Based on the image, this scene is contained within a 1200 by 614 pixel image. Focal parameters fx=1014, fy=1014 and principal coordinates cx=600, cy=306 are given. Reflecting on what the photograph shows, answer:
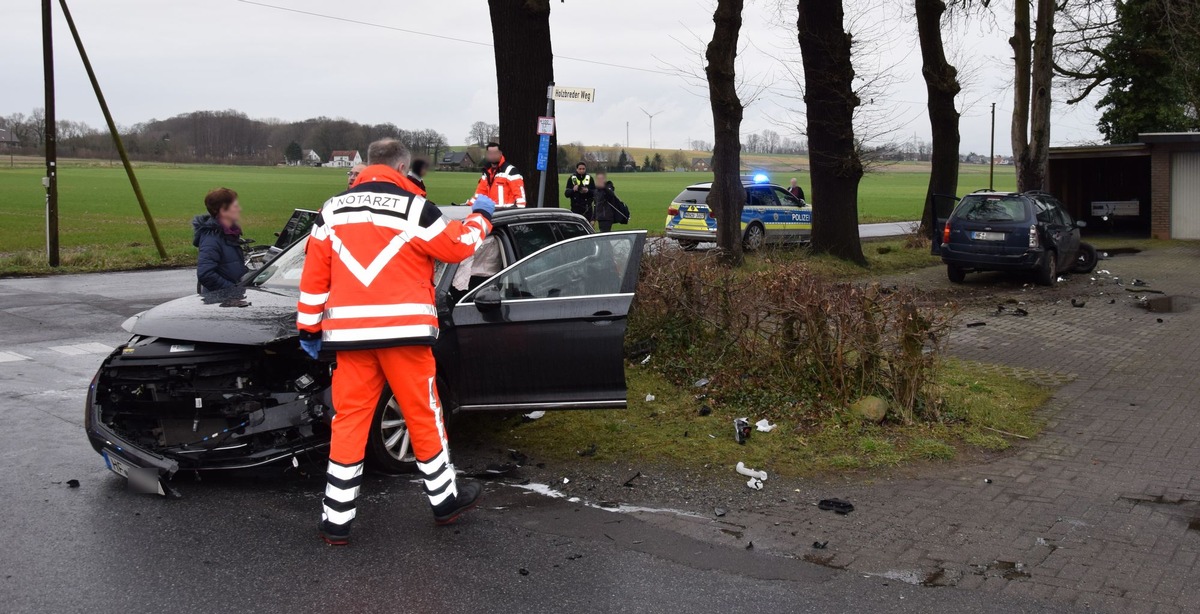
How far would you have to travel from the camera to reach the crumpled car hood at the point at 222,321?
18.7 ft

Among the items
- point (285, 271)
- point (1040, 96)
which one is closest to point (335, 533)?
point (285, 271)

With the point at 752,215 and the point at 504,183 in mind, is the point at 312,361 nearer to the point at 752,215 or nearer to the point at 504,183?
the point at 504,183

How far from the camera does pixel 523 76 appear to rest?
12477mm

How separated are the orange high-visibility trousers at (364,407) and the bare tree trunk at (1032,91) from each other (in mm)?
22201

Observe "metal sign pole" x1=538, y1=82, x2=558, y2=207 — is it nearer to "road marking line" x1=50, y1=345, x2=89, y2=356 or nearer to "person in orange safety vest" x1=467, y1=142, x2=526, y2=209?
"person in orange safety vest" x1=467, y1=142, x2=526, y2=209

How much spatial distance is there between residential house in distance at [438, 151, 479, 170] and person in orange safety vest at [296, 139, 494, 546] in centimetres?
423

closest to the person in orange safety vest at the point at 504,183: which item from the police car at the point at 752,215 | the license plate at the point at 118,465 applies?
the license plate at the point at 118,465

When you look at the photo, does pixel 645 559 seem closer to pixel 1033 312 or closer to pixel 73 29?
pixel 1033 312

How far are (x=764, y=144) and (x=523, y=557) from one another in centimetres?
2829

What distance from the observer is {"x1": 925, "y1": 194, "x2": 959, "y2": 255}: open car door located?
1938 cm

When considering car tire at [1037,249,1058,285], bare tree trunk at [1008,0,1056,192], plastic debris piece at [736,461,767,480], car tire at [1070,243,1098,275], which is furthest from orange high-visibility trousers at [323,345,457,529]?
bare tree trunk at [1008,0,1056,192]

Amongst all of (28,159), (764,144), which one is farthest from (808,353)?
(28,159)

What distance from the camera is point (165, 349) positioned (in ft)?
18.9

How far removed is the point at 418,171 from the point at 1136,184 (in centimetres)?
3260
